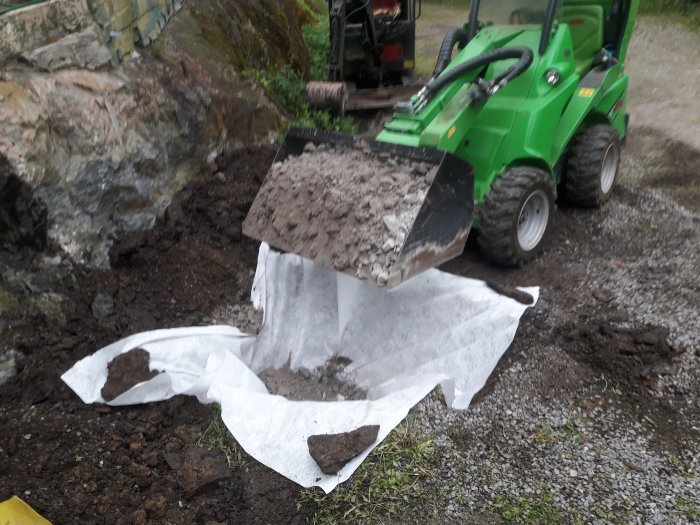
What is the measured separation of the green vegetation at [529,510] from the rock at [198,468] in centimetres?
123

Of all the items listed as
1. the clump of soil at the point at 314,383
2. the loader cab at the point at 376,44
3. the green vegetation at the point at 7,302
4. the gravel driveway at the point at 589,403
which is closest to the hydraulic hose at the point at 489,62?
the gravel driveway at the point at 589,403

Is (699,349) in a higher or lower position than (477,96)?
lower

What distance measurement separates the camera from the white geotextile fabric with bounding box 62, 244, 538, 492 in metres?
2.75

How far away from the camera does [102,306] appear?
11.5 feet

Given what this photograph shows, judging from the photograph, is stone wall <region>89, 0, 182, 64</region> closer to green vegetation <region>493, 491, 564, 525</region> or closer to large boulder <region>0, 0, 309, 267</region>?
large boulder <region>0, 0, 309, 267</region>

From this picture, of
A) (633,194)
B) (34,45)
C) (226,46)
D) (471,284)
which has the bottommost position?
(633,194)

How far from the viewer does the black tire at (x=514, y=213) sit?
3658 millimetres

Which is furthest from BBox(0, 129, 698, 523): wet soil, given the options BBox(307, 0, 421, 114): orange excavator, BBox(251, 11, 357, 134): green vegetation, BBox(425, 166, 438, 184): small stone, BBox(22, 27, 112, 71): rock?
BBox(307, 0, 421, 114): orange excavator

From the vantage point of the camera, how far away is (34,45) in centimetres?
363

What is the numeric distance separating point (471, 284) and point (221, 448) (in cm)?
169

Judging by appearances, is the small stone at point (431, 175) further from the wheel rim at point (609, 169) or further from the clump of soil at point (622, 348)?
the wheel rim at point (609, 169)

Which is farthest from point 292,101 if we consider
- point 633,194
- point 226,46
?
point 633,194

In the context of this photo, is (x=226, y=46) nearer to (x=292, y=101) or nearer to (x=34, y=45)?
(x=292, y=101)

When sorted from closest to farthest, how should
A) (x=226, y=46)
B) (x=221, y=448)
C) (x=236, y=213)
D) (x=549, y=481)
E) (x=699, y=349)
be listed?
(x=549, y=481), (x=221, y=448), (x=699, y=349), (x=236, y=213), (x=226, y=46)
